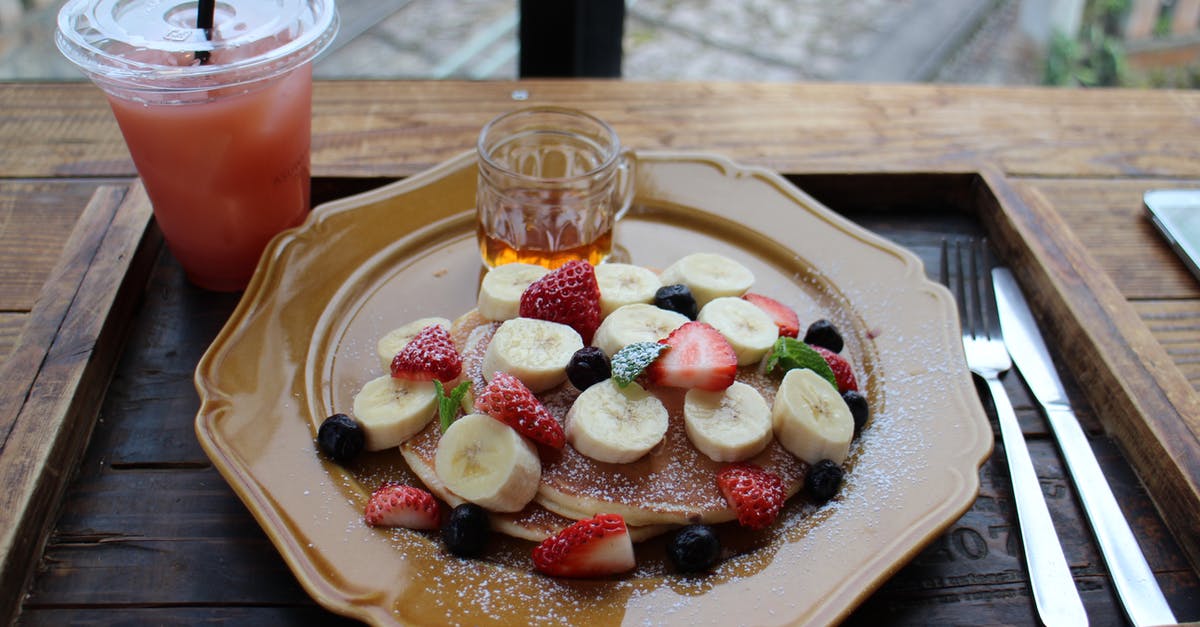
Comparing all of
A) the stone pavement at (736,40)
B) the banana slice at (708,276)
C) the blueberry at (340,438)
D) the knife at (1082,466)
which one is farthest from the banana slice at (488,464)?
the stone pavement at (736,40)

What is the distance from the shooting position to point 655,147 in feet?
6.68

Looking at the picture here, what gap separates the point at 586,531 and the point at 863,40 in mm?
3387

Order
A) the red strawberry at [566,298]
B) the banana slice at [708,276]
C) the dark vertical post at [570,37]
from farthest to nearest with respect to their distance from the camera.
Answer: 1. the dark vertical post at [570,37]
2. the banana slice at [708,276]
3. the red strawberry at [566,298]

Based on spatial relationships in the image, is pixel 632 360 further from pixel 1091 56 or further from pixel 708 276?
pixel 1091 56

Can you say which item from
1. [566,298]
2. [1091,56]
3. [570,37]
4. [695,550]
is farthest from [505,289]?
[1091,56]

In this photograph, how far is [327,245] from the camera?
1625mm

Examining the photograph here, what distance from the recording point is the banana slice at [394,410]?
1293 millimetres

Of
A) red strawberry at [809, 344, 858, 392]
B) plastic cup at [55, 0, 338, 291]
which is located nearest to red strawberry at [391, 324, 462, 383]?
plastic cup at [55, 0, 338, 291]

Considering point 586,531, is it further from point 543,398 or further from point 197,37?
point 197,37

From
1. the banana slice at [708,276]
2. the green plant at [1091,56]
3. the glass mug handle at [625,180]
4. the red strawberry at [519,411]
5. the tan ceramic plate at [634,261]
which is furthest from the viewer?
the green plant at [1091,56]

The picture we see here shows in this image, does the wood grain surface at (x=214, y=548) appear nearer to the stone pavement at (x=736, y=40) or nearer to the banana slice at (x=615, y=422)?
the banana slice at (x=615, y=422)

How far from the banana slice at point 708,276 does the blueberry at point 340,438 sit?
586 mm

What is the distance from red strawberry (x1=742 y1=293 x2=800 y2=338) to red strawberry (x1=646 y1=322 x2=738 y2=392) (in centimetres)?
16

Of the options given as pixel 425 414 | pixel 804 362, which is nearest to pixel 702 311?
pixel 804 362
